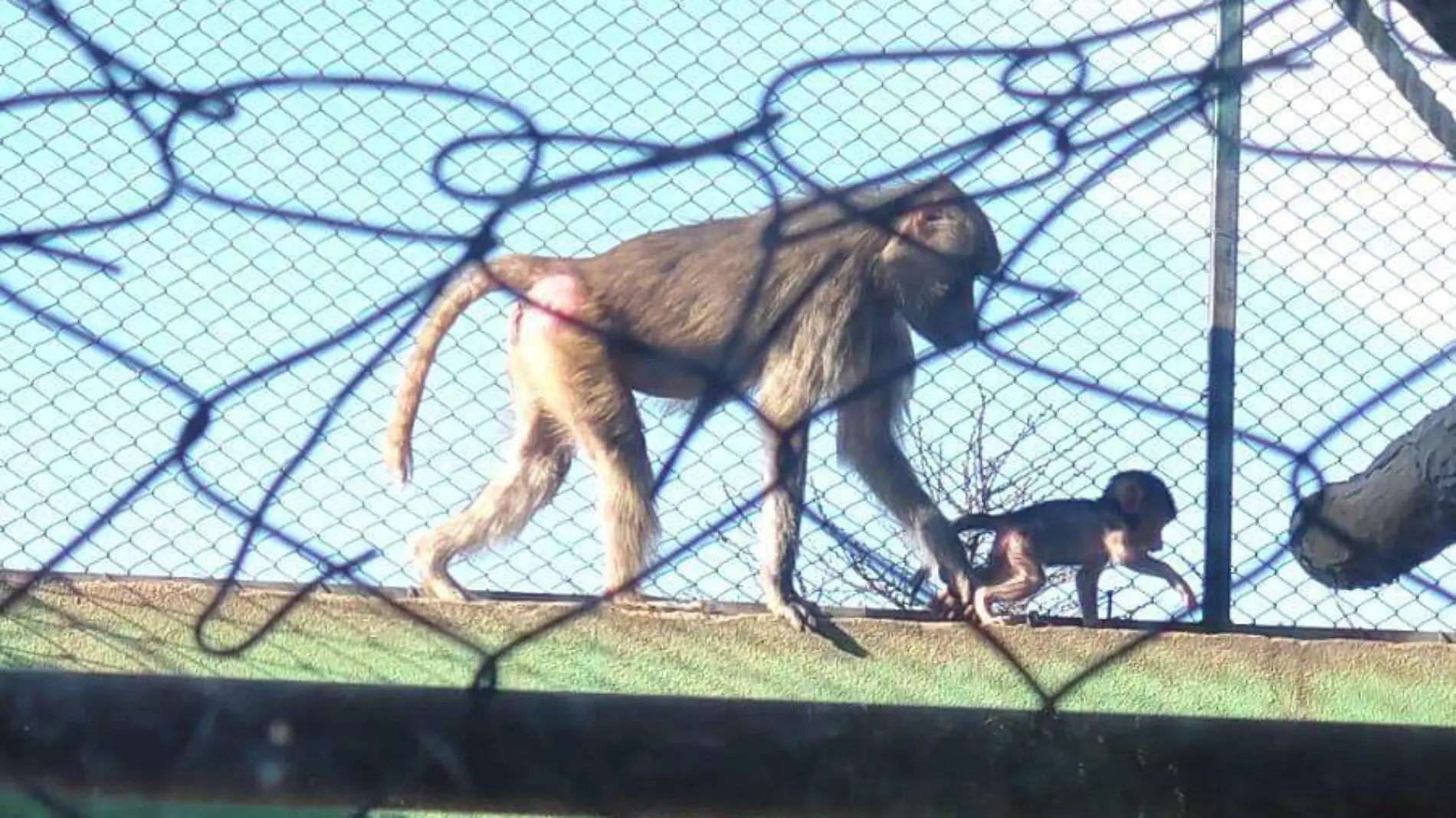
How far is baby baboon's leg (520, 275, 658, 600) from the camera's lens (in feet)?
16.8

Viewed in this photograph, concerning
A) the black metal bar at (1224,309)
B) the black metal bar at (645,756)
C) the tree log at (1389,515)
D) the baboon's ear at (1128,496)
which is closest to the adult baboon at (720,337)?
the baboon's ear at (1128,496)

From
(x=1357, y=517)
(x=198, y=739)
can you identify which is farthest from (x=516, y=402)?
(x=198, y=739)

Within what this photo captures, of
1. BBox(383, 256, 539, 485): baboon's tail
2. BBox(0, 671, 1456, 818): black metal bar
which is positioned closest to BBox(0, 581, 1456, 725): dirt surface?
BBox(383, 256, 539, 485): baboon's tail

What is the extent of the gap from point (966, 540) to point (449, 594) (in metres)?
1.63

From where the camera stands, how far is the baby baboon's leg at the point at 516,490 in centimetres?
542

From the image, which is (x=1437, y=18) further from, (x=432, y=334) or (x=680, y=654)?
(x=432, y=334)

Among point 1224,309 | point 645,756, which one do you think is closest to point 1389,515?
point 1224,309

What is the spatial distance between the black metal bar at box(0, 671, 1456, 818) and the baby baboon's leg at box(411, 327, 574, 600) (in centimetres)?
349

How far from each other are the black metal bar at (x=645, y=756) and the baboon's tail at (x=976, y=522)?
11.0 feet

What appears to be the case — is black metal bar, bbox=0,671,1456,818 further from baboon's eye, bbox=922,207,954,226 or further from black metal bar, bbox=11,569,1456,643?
baboon's eye, bbox=922,207,954,226

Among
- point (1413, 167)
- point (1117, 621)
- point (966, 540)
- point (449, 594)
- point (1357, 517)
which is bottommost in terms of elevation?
point (449, 594)

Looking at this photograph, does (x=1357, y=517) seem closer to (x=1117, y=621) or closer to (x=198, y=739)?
(x=1117, y=621)

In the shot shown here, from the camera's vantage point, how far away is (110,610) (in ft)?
12.5

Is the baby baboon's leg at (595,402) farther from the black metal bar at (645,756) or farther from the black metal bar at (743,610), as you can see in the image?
the black metal bar at (645,756)
